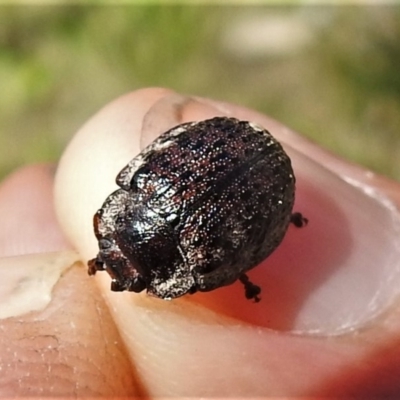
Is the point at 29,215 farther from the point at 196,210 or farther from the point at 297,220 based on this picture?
the point at 297,220

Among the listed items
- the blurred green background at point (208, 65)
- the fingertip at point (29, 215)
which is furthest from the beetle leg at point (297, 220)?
the blurred green background at point (208, 65)

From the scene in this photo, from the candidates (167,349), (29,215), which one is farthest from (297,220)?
(29,215)

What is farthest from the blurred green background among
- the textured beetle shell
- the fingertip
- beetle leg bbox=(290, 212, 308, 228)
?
the textured beetle shell

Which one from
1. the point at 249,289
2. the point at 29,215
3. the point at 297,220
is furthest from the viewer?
the point at 29,215

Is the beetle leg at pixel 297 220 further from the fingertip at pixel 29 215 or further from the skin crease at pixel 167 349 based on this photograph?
the fingertip at pixel 29 215

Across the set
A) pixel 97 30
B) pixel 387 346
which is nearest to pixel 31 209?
pixel 387 346

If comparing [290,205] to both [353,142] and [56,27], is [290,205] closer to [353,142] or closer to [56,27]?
[353,142]

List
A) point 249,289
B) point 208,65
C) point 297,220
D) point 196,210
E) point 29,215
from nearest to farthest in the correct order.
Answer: point 196,210
point 249,289
point 297,220
point 29,215
point 208,65
